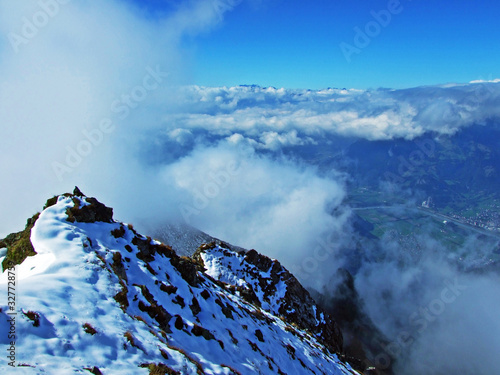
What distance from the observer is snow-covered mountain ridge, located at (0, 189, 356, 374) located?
1395 cm

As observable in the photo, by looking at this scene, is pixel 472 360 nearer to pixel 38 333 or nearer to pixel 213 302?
pixel 213 302

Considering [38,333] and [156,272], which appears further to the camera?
[156,272]

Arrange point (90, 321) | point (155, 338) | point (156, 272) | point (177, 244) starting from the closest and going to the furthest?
point (90, 321)
point (155, 338)
point (156, 272)
point (177, 244)

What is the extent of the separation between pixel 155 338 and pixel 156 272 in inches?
427

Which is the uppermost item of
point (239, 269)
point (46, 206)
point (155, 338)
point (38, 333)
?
point (239, 269)

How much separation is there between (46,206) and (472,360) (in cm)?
27658

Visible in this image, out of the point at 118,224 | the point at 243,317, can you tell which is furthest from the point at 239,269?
the point at 118,224

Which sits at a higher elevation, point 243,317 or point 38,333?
point 243,317

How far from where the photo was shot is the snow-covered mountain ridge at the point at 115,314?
1395 cm

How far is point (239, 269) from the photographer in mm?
73562

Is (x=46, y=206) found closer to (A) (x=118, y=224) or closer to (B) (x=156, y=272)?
(A) (x=118, y=224)

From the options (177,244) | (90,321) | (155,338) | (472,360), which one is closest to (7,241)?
(90,321)

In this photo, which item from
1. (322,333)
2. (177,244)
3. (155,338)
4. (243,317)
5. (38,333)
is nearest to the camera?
(38,333)

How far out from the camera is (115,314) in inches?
700
